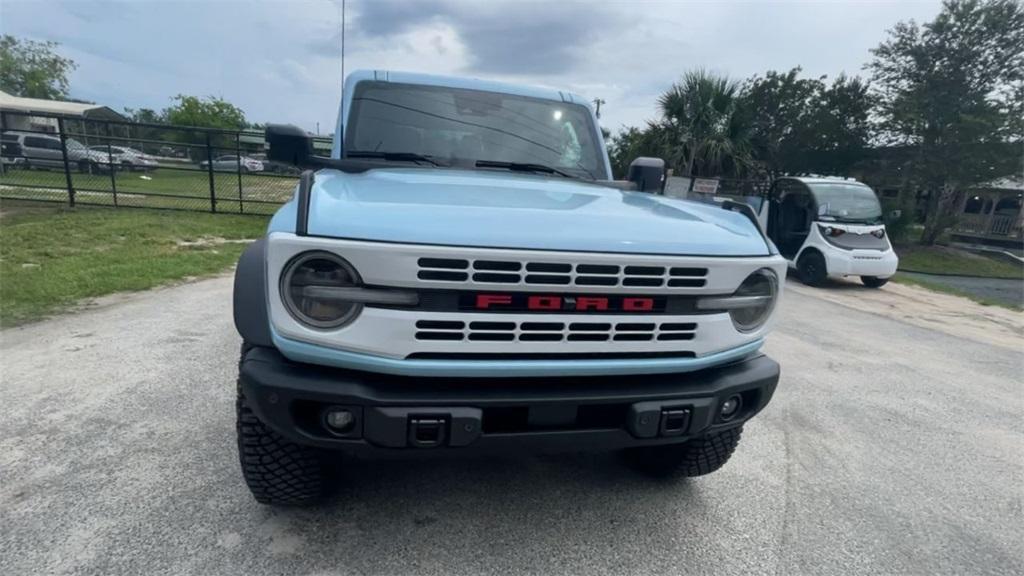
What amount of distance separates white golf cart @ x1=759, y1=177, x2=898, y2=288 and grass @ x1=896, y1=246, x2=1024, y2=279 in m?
6.01

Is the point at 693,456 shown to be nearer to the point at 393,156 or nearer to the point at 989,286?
the point at 393,156

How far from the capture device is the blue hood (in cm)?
169

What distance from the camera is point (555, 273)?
5.70ft

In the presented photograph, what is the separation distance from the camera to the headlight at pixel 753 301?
6.63 feet

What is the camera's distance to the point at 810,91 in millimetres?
27484

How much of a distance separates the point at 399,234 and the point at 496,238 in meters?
0.29

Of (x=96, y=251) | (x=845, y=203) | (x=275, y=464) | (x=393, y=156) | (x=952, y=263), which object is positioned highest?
(x=393, y=156)

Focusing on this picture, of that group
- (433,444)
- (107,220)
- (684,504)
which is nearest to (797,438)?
(684,504)

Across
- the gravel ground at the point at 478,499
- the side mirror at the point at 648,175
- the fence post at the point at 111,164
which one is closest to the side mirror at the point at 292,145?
the gravel ground at the point at 478,499

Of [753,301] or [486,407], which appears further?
[753,301]

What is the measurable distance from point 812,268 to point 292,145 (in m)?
9.76

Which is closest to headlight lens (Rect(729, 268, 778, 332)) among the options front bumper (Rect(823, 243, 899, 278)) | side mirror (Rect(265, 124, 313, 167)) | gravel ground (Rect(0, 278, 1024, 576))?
gravel ground (Rect(0, 278, 1024, 576))

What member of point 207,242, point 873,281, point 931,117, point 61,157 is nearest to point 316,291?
point 207,242

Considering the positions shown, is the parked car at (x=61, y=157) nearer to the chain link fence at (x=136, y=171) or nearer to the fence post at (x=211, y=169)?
the chain link fence at (x=136, y=171)
